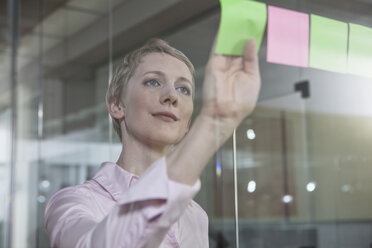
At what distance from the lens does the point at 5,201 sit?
450 centimetres

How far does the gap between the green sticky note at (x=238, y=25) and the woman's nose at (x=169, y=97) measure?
0.12 meters

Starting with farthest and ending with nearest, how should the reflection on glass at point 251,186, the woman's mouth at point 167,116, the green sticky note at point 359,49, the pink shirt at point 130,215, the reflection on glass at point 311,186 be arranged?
1. the reflection on glass at point 251,186
2. the reflection on glass at point 311,186
3. the green sticky note at point 359,49
4. the woman's mouth at point 167,116
5. the pink shirt at point 130,215

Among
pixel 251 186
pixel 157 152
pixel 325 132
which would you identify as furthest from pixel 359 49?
pixel 251 186

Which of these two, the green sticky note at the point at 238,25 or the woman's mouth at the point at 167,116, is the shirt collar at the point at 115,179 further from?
the green sticky note at the point at 238,25

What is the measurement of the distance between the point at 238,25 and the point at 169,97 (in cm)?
15

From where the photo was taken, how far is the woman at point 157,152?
0.58m

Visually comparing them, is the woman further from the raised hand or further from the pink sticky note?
the pink sticky note

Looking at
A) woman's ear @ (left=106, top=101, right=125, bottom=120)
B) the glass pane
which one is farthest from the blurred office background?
woman's ear @ (left=106, top=101, right=125, bottom=120)

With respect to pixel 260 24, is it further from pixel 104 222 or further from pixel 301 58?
pixel 104 222

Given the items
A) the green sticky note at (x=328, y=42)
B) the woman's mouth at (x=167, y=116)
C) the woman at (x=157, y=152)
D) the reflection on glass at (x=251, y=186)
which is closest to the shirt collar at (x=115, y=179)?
the woman at (x=157, y=152)

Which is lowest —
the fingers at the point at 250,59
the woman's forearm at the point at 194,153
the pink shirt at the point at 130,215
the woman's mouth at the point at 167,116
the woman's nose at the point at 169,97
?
the pink shirt at the point at 130,215

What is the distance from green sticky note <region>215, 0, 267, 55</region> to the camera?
0.65 meters

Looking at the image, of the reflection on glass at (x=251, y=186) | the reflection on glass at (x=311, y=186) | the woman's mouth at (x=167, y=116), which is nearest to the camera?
the woman's mouth at (x=167, y=116)

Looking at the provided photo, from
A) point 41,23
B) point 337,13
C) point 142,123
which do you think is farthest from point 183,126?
point 41,23
